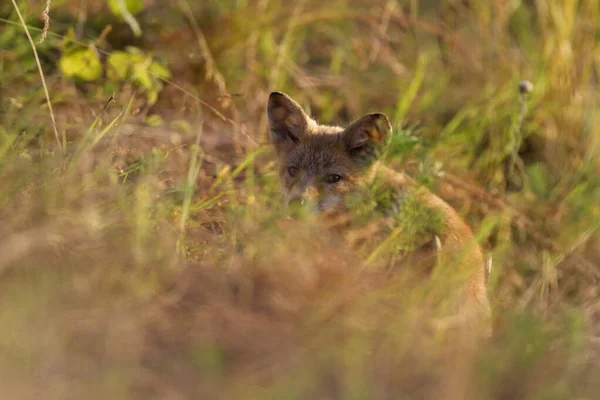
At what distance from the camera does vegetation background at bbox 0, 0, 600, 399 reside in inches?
111

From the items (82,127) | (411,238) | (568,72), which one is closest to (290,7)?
(568,72)

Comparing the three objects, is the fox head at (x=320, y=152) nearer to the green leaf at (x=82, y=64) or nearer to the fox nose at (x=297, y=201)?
the fox nose at (x=297, y=201)

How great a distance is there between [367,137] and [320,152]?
346 millimetres

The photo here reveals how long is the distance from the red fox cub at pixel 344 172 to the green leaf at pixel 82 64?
1043mm

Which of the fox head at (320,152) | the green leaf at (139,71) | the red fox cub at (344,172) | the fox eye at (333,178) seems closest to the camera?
the red fox cub at (344,172)

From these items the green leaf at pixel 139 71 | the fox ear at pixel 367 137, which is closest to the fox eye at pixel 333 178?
the fox ear at pixel 367 137

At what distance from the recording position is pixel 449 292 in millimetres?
3311

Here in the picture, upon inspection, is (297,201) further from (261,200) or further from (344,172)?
(344,172)

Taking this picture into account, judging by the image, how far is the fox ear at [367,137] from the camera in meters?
4.54

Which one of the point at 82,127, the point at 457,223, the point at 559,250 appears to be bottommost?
the point at 559,250

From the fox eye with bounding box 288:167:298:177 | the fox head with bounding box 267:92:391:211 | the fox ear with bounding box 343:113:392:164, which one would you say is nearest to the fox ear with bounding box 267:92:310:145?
the fox head with bounding box 267:92:391:211

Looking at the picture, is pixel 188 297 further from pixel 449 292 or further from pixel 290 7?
pixel 290 7

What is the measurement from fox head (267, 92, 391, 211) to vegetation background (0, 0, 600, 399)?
0.16m

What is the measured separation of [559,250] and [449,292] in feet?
6.89
